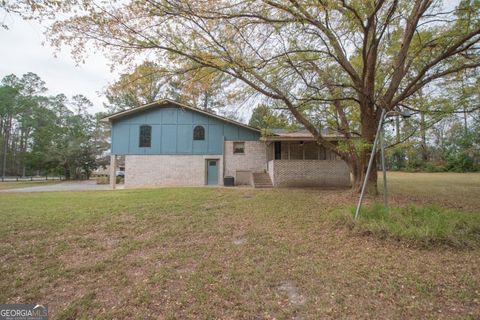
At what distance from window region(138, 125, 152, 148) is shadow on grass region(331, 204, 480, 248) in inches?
573

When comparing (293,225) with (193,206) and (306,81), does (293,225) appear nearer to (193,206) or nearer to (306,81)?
(193,206)

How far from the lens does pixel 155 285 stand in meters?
2.86

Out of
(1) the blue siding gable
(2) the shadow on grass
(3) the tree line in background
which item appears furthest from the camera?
(3) the tree line in background

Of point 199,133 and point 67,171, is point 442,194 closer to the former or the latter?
point 199,133

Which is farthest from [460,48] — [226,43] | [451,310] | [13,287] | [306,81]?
[13,287]

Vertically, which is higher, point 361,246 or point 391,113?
point 391,113

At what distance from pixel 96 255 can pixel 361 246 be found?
460 centimetres

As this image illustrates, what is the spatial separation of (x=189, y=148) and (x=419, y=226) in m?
14.2

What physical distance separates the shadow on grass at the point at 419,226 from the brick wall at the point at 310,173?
897cm

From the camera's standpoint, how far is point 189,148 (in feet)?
54.1

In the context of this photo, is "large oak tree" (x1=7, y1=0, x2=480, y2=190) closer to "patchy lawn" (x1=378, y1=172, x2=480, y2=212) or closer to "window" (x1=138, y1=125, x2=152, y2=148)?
"patchy lawn" (x1=378, y1=172, x2=480, y2=212)

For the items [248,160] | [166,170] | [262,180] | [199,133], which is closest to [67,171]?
[166,170]

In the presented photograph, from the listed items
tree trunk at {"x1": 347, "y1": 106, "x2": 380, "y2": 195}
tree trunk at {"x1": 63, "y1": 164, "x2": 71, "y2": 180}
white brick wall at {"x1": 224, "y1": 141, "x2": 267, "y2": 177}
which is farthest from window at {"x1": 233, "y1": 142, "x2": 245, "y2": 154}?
tree trunk at {"x1": 63, "y1": 164, "x2": 71, "y2": 180}

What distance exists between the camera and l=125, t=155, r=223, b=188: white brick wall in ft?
53.3
